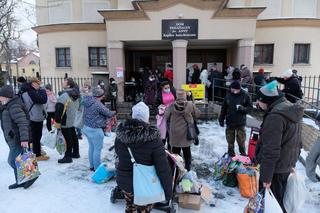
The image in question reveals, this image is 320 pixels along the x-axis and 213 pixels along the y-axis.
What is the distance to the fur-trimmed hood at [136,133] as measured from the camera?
2.52 metres

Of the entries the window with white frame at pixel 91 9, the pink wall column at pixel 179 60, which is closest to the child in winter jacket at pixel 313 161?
the pink wall column at pixel 179 60

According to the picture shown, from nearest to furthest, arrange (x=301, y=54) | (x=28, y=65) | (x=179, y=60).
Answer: (x=179, y=60)
(x=301, y=54)
(x=28, y=65)

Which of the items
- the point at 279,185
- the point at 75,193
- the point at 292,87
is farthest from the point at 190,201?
the point at 292,87

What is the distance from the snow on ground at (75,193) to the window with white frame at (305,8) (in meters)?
12.4

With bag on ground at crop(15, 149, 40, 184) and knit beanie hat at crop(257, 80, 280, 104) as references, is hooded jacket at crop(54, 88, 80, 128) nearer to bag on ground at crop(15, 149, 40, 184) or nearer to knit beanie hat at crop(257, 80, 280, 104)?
bag on ground at crop(15, 149, 40, 184)

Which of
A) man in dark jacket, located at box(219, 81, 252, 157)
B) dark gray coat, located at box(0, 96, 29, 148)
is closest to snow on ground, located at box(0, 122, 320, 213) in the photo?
man in dark jacket, located at box(219, 81, 252, 157)

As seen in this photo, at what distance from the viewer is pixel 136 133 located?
253cm

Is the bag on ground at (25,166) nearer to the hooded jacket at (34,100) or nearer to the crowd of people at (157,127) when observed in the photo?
the crowd of people at (157,127)

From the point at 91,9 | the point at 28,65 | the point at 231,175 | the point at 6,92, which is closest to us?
the point at 6,92

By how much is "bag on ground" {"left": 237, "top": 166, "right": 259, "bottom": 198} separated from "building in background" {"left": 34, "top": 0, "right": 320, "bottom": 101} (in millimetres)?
8190

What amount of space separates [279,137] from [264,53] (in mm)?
14079

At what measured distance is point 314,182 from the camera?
4.72 meters

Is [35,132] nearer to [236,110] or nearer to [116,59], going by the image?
[236,110]

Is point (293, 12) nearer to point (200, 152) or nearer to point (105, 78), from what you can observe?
point (105, 78)
